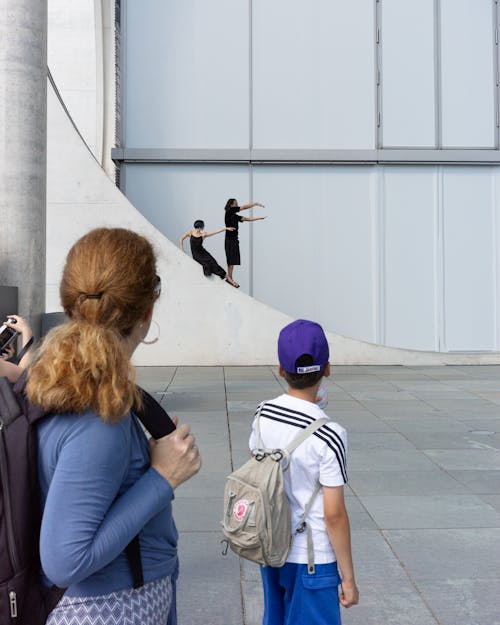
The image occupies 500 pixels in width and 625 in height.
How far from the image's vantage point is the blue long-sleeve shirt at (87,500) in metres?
1.38

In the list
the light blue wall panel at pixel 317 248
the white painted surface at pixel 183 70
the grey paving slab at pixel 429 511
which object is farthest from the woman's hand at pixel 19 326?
the white painted surface at pixel 183 70

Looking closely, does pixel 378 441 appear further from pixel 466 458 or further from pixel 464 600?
pixel 464 600

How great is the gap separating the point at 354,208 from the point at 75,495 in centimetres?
1734

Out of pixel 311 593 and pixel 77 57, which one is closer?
pixel 311 593

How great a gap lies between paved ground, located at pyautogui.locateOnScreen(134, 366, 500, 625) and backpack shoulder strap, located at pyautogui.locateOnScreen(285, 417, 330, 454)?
124 cm

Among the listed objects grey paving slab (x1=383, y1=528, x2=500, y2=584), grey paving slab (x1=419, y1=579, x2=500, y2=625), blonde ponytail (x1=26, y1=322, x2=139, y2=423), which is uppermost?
blonde ponytail (x1=26, y1=322, x2=139, y2=423)

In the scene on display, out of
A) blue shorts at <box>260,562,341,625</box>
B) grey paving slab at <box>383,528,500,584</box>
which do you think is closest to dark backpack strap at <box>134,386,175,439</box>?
blue shorts at <box>260,562,341,625</box>

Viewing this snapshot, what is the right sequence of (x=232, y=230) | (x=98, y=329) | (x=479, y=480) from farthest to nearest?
(x=232, y=230) < (x=479, y=480) < (x=98, y=329)

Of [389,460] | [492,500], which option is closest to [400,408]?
[389,460]

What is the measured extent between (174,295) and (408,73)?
9.05 meters

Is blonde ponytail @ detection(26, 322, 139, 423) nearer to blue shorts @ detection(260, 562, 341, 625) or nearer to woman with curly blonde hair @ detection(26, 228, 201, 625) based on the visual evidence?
woman with curly blonde hair @ detection(26, 228, 201, 625)

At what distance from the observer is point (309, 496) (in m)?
2.26

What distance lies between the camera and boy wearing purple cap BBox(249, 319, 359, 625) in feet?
7.24

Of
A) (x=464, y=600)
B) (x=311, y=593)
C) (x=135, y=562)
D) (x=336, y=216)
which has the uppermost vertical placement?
(x=336, y=216)
